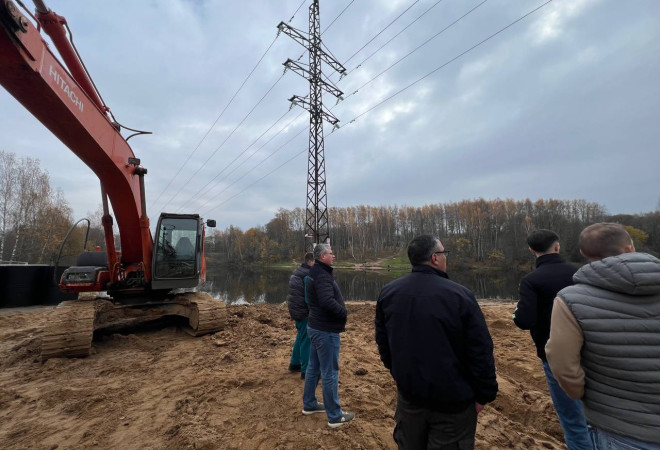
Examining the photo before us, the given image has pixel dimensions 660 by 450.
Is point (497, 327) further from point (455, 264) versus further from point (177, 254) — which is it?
point (455, 264)

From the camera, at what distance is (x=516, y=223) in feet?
189

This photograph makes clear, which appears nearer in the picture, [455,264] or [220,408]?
[220,408]

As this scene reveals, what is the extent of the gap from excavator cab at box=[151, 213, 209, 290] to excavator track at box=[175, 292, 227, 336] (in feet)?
1.90

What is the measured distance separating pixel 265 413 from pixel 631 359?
331cm

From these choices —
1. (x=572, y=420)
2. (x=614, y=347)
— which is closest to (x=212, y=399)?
(x=572, y=420)

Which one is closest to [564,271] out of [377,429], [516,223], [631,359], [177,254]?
[631,359]

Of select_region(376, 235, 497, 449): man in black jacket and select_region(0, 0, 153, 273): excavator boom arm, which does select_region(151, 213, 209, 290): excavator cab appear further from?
select_region(376, 235, 497, 449): man in black jacket

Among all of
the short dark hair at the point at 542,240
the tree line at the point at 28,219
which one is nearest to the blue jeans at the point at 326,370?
the short dark hair at the point at 542,240

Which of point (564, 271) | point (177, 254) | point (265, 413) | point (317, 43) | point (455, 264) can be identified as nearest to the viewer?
point (564, 271)

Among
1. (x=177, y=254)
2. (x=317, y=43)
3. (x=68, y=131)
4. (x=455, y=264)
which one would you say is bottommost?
(x=455, y=264)

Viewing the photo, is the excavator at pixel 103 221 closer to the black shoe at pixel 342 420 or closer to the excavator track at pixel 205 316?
the excavator track at pixel 205 316

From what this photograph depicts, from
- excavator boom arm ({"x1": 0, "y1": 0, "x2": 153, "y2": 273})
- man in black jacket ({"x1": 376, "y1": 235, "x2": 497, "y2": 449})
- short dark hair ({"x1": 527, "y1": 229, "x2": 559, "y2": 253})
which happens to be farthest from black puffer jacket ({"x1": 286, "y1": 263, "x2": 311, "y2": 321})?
excavator boom arm ({"x1": 0, "y1": 0, "x2": 153, "y2": 273})

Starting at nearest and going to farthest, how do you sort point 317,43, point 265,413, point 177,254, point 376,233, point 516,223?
point 265,413 < point 177,254 < point 317,43 < point 516,223 < point 376,233

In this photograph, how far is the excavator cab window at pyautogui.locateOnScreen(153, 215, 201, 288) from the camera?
6621 mm
